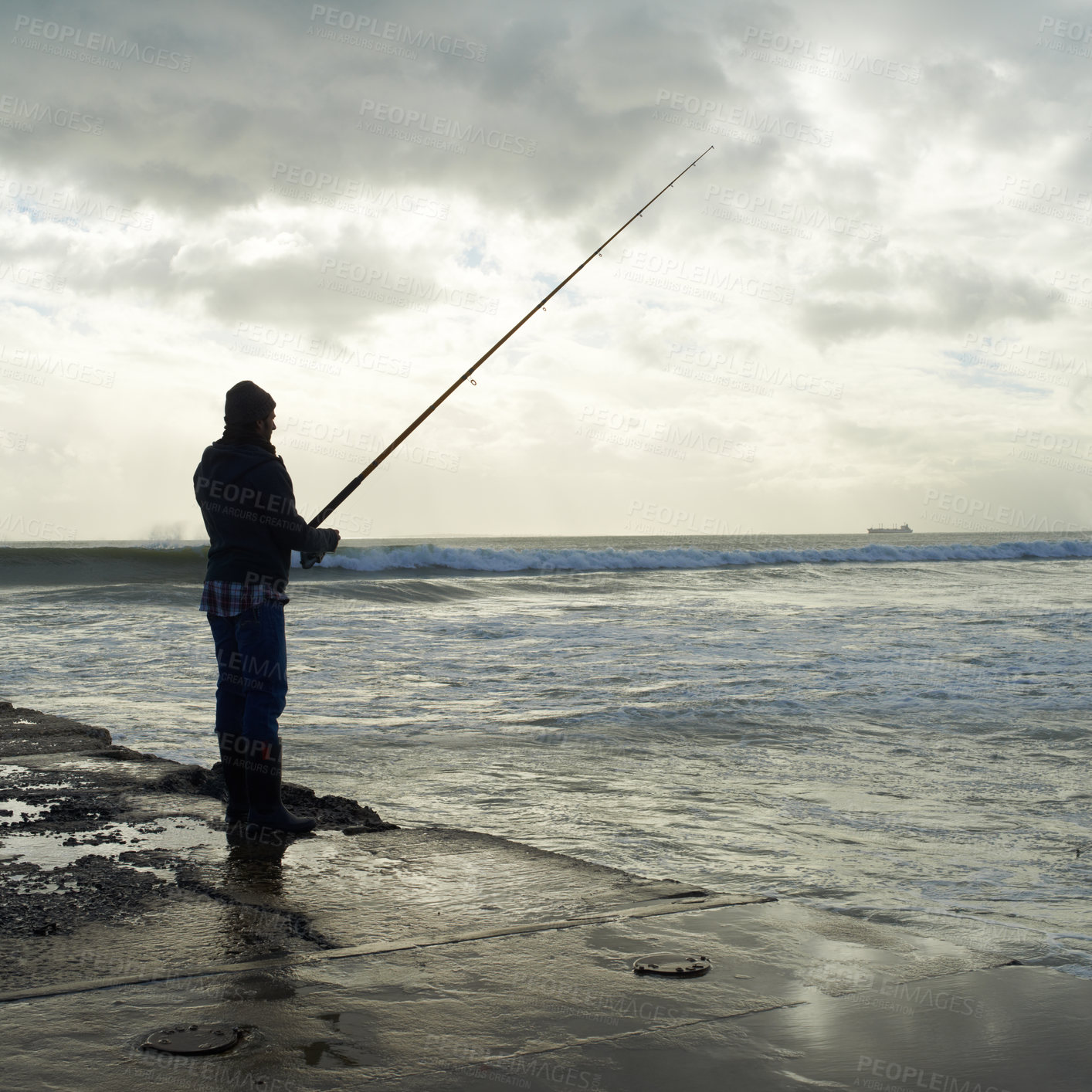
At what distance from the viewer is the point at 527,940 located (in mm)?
2363

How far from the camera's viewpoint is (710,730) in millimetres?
6090

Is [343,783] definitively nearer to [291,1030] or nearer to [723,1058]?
[291,1030]

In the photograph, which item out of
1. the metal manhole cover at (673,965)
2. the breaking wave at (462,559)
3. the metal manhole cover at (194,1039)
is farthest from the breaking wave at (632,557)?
the metal manhole cover at (194,1039)

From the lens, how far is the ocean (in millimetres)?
3420

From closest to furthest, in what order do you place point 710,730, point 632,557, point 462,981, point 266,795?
point 462,981, point 266,795, point 710,730, point 632,557

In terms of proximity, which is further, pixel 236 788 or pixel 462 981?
pixel 236 788

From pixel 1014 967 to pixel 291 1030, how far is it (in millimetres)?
1693

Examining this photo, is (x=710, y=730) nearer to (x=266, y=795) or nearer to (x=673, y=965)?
(x=266, y=795)

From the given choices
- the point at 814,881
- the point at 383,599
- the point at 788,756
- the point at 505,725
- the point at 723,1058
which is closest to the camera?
the point at 723,1058

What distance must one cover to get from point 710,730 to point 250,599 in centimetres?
354

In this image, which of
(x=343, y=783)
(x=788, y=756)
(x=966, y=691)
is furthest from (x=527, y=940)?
(x=966, y=691)

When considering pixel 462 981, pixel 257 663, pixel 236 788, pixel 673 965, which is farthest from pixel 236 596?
pixel 673 965

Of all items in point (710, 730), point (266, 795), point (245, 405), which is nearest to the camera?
point (266, 795)

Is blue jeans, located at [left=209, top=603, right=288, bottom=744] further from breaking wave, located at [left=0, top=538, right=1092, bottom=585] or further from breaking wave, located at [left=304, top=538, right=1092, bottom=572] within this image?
breaking wave, located at [left=304, top=538, right=1092, bottom=572]
